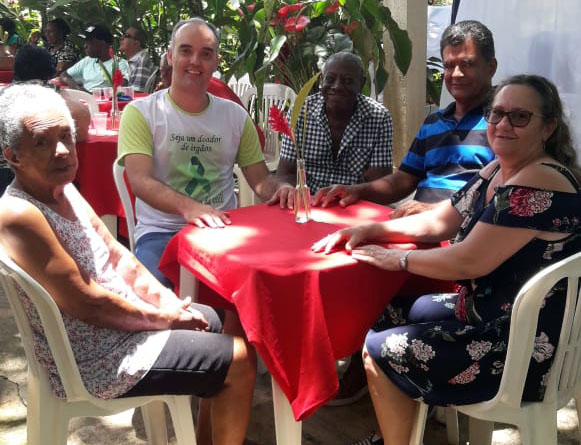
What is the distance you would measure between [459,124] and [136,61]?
4.69m

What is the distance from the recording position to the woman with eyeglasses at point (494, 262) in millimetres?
1850

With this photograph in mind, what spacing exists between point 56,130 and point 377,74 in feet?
11.8

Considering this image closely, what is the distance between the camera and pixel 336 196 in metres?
2.72

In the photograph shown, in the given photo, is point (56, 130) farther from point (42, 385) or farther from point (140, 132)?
point (140, 132)

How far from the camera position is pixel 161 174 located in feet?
9.66

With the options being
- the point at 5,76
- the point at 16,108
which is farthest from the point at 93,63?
the point at 16,108

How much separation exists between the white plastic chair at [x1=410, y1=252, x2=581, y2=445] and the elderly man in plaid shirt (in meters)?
1.68

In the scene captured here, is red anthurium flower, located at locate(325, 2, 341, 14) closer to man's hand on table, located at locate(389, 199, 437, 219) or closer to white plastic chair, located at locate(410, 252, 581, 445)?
man's hand on table, located at locate(389, 199, 437, 219)

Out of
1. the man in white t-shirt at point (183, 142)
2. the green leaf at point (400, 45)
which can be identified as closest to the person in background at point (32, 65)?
the man in white t-shirt at point (183, 142)

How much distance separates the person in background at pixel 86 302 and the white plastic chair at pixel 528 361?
0.70m

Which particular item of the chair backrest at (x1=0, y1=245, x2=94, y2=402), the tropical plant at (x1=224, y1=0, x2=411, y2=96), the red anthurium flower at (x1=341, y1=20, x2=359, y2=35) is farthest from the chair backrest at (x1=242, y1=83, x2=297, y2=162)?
the chair backrest at (x1=0, y1=245, x2=94, y2=402)

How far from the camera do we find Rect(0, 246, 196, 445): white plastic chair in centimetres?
172

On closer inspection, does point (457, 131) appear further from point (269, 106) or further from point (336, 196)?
point (269, 106)

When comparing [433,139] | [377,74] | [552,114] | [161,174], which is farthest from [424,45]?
[552,114]
